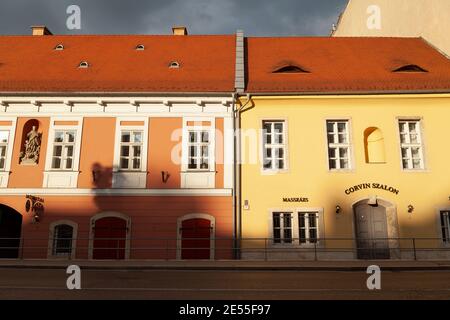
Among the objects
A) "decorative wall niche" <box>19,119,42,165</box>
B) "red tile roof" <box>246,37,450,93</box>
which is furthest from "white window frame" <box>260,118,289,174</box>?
"decorative wall niche" <box>19,119,42,165</box>

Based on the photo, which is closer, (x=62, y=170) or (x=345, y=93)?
(x=62, y=170)

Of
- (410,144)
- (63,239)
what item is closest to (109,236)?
(63,239)

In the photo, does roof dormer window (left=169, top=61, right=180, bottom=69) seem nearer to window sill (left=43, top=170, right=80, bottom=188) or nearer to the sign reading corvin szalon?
window sill (left=43, top=170, right=80, bottom=188)

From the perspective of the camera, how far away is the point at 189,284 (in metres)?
9.22

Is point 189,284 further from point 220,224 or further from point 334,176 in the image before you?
point 334,176

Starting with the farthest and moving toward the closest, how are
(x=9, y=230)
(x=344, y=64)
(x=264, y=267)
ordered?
(x=344, y=64)
(x=9, y=230)
(x=264, y=267)

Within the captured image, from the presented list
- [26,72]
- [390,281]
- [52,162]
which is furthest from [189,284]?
[26,72]

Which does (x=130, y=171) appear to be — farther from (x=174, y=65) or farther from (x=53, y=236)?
(x=174, y=65)

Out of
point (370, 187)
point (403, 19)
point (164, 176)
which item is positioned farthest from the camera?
point (403, 19)

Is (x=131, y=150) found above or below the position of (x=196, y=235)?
above

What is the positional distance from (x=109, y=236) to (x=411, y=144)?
12.7m

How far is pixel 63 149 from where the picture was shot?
1661cm

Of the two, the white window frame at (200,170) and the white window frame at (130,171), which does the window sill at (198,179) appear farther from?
the white window frame at (130,171)

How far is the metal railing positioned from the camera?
49.9 ft
